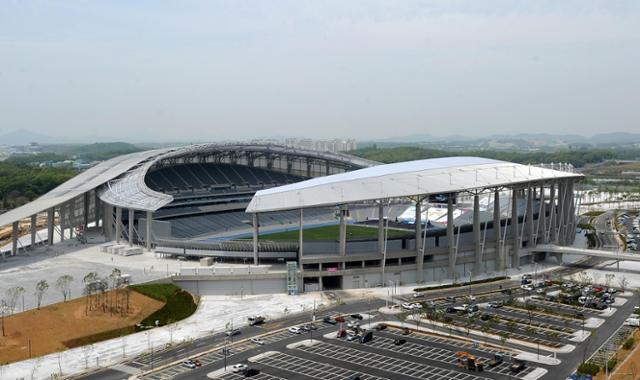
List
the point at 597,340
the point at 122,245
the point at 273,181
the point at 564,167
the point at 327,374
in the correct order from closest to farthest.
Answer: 1. the point at 327,374
2. the point at 597,340
3. the point at 122,245
4. the point at 564,167
5. the point at 273,181

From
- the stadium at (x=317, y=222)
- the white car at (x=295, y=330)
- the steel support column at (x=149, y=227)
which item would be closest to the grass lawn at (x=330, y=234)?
the stadium at (x=317, y=222)

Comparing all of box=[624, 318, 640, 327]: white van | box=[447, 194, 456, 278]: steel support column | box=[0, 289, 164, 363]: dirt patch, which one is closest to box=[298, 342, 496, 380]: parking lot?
box=[0, 289, 164, 363]: dirt patch

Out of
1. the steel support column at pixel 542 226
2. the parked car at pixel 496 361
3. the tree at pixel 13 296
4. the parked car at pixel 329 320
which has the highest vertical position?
the steel support column at pixel 542 226

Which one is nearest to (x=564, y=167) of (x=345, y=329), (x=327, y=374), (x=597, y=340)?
(x=597, y=340)

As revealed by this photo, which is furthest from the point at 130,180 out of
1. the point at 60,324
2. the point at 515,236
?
the point at 515,236

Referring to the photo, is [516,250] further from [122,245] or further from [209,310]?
[122,245]

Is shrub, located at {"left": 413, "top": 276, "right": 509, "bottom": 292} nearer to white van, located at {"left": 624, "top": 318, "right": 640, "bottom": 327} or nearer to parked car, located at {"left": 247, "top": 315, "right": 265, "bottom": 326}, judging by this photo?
white van, located at {"left": 624, "top": 318, "right": 640, "bottom": 327}

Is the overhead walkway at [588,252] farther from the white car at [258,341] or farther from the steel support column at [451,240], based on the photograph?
the white car at [258,341]
